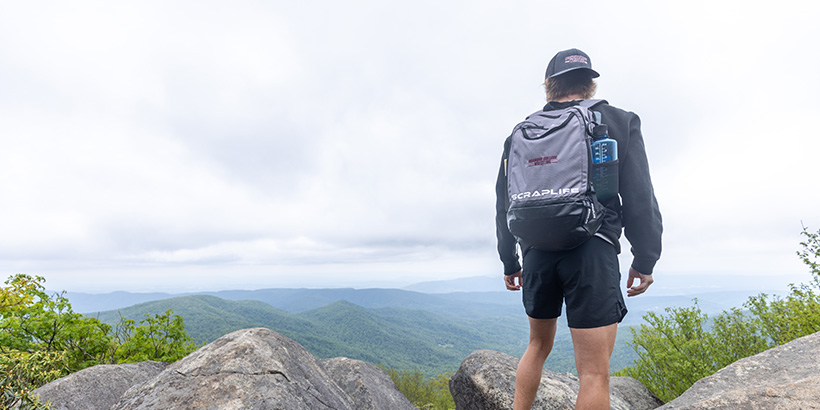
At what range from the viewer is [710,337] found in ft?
38.4

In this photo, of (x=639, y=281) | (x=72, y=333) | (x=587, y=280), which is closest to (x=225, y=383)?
(x=587, y=280)

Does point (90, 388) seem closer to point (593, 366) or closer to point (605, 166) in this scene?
point (593, 366)

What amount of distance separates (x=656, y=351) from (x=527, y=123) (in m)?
12.0

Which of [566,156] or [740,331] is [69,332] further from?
[740,331]

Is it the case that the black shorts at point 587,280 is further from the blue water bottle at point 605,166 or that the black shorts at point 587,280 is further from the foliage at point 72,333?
the foliage at point 72,333

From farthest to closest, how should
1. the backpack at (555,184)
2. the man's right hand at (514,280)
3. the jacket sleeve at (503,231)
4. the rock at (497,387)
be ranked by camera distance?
the rock at (497,387) → the man's right hand at (514,280) → the jacket sleeve at (503,231) → the backpack at (555,184)

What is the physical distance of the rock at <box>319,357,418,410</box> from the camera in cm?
632

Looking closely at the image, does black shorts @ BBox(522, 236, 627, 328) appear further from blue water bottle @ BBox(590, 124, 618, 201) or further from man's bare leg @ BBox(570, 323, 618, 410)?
blue water bottle @ BBox(590, 124, 618, 201)

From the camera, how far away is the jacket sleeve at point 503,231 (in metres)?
3.82

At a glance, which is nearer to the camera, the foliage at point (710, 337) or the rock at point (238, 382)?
the rock at point (238, 382)

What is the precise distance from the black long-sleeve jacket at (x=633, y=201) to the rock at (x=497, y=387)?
335cm

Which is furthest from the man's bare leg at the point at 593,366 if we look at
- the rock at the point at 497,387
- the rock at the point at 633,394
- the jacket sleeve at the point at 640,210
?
the rock at the point at 633,394

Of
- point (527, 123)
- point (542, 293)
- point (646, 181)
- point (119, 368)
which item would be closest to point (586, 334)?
point (542, 293)

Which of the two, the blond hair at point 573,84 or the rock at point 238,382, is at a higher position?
the blond hair at point 573,84
